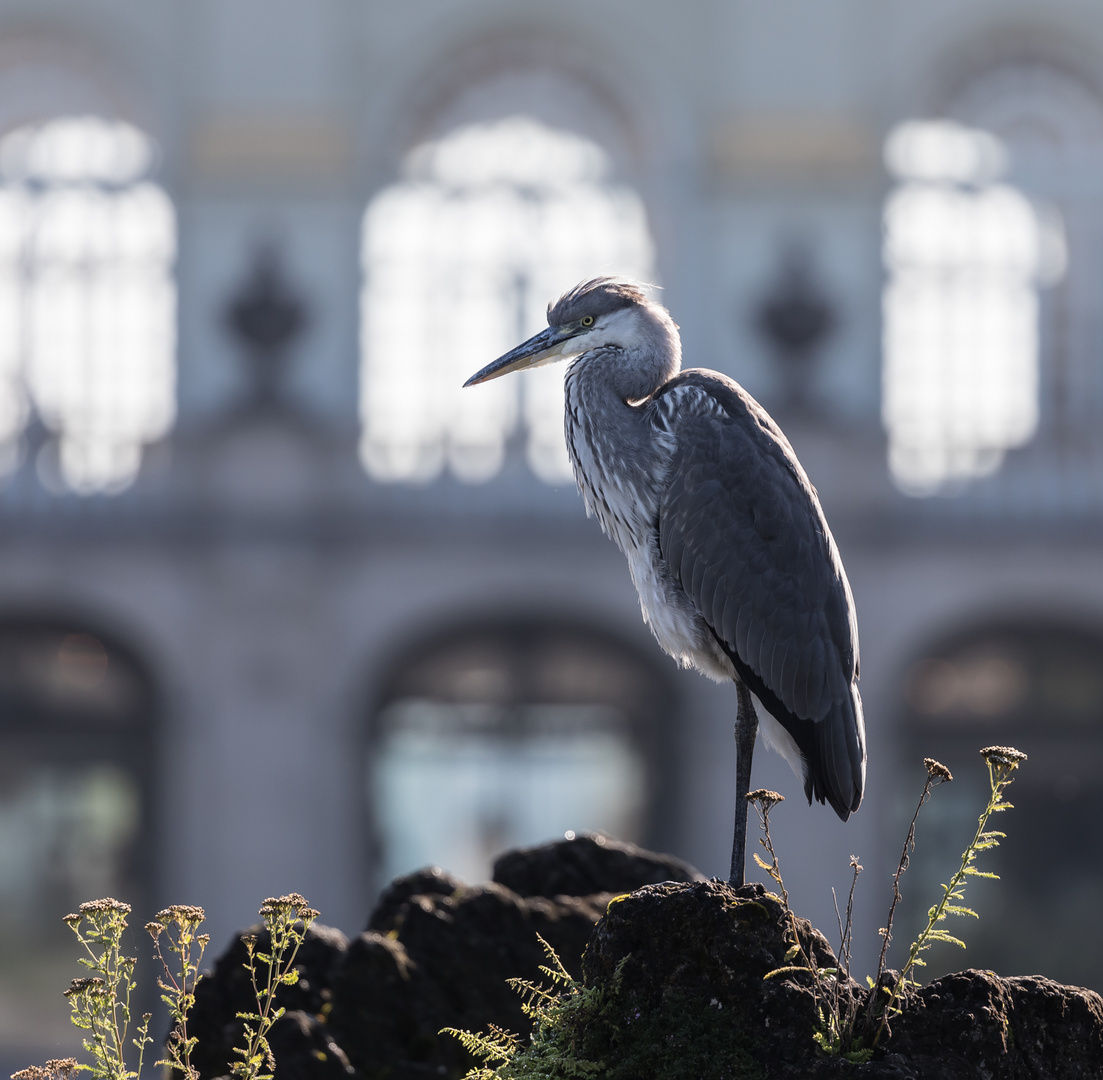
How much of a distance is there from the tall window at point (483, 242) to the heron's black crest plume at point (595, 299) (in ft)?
42.6

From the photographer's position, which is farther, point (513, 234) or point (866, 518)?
point (513, 234)

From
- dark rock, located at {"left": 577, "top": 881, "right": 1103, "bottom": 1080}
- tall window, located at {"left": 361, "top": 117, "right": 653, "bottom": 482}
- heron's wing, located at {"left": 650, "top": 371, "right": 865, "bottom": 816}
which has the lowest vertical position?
dark rock, located at {"left": 577, "top": 881, "right": 1103, "bottom": 1080}

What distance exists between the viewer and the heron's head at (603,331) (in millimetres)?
5297

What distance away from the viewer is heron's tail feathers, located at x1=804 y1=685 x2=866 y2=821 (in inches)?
184

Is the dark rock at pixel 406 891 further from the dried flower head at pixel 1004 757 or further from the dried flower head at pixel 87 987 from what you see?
the dried flower head at pixel 1004 757

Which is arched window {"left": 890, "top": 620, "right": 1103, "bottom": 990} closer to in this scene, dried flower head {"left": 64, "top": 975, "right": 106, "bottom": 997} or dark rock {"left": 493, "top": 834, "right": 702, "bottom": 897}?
dark rock {"left": 493, "top": 834, "right": 702, "bottom": 897}

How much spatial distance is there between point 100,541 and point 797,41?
941 cm

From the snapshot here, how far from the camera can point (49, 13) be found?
18.4 metres

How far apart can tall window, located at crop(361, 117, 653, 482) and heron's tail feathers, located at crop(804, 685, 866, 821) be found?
45.3ft

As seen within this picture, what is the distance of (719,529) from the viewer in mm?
4914

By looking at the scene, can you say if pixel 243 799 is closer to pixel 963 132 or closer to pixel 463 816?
pixel 463 816

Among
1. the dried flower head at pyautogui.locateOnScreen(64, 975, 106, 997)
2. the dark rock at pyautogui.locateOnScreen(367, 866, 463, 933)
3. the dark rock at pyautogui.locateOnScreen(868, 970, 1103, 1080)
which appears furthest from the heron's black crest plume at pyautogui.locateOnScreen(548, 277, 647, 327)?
the dried flower head at pyautogui.locateOnScreen(64, 975, 106, 997)

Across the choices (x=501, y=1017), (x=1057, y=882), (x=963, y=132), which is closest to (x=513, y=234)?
(x=963, y=132)

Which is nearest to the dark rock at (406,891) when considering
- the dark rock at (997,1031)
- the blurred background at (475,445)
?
the dark rock at (997,1031)
